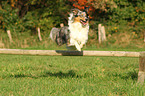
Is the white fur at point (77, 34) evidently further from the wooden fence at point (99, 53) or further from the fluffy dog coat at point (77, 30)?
the wooden fence at point (99, 53)

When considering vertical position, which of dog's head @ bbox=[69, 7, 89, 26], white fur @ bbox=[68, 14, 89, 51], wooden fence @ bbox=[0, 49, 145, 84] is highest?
dog's head @ bbox=[69, 7, 89, 26]

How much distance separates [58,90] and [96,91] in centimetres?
68

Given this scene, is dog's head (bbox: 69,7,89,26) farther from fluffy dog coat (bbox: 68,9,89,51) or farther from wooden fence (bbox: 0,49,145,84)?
wooden fence (bbox: 0,49,145,84)

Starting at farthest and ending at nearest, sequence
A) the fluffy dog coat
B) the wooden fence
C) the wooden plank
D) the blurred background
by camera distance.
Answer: the blurred background → the fluffy dog coat → the wooden plank → the wooden fence

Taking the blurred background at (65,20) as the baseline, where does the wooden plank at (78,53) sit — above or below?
below

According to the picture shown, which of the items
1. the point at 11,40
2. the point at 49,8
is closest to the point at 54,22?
the point at 49,8

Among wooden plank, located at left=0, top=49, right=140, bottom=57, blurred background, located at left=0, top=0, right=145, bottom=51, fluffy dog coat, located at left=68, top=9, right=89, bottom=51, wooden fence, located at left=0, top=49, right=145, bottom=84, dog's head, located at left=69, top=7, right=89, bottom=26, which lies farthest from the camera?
blurred background, located at left=0, top=0, right=145, bottom=51

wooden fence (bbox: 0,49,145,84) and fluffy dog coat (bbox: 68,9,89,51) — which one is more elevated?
fluffy dog coat (bbox: 68,9,89,51)

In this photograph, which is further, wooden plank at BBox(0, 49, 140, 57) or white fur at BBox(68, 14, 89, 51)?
white fur at BBox(68, 14, 89, 51)

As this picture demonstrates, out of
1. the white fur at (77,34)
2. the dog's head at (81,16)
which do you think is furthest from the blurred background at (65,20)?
the dog's head at (81,16)

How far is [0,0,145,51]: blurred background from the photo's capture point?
1675 centimetres

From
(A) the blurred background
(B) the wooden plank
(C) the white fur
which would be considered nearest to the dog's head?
(C) the white fur

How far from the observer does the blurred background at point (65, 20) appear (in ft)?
55.0

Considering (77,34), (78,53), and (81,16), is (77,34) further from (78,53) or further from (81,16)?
(78,53)
